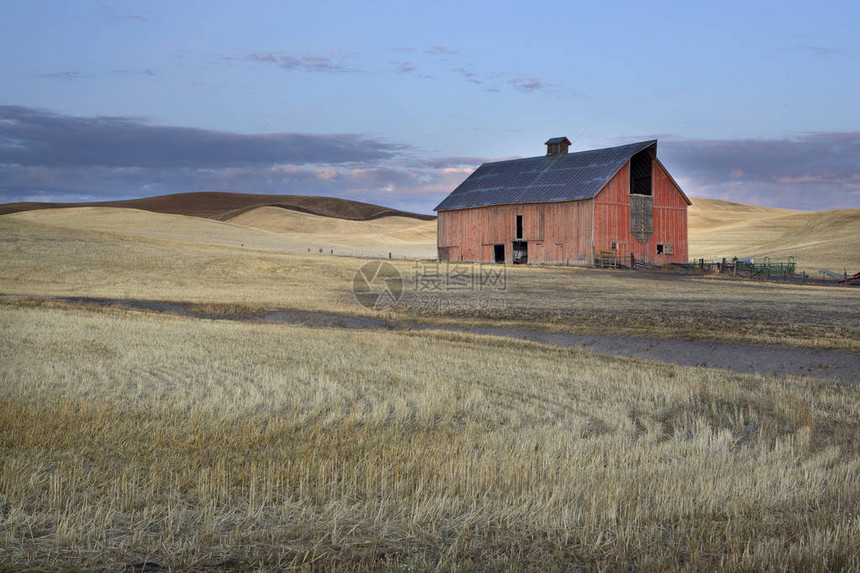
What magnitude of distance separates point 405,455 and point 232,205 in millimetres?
169675

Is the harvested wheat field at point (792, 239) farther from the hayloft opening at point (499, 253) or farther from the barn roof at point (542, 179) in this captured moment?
the hayloft opening at point (499, 253)

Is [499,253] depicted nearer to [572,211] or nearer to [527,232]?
[527,232]

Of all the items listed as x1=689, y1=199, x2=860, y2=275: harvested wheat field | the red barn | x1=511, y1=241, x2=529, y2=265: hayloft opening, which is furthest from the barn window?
x1=689, y1=199, x2=860, y2=275: harvested wheat field

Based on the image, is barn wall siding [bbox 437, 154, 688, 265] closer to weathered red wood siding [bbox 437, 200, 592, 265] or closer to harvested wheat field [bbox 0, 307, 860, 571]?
weathered red wood siding [bbox 437, 200, 592, 265]

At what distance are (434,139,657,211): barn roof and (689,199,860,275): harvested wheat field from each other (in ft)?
57.2

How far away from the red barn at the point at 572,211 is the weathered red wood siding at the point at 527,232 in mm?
72

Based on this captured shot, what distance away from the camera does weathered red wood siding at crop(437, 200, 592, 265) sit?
53188mm

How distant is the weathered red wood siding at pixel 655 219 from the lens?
52906 mm

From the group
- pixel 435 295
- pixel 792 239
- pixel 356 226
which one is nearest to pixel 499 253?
pixel 435 295

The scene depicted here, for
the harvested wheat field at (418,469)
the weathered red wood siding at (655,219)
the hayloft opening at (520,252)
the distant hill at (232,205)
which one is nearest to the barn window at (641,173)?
the weathered red wood siding at (655,219)

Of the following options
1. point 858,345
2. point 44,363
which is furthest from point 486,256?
point 44,363

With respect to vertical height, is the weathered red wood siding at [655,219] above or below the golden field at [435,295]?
above

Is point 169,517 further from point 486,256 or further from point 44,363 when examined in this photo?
point 486,256

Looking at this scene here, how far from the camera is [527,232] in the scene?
5641 cm
